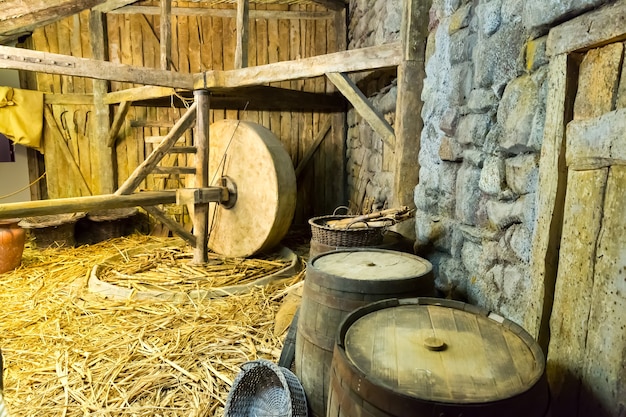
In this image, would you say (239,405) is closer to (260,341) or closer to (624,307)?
(260,341)

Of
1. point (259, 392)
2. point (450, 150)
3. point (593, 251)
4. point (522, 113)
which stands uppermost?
point (522, 113)

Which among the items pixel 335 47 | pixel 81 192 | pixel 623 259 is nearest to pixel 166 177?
pixel 81 192

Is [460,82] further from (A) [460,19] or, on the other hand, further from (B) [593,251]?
(B) [593,251]

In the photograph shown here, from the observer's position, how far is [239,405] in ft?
6.53

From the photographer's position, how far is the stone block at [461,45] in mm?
1972

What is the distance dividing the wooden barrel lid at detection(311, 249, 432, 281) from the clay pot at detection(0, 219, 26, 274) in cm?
403

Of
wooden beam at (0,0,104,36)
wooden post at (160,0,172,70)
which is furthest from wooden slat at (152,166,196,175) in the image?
wooden beam at (0,0,104,36)

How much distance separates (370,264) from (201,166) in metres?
2.74

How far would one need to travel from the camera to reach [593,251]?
1252 mm

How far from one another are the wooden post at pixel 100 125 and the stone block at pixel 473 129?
5.08m

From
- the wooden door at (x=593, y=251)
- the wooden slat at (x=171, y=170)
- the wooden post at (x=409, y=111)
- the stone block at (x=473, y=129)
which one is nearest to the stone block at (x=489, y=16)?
the stone block at (x=473, y=129)

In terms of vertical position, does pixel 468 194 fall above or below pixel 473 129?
below

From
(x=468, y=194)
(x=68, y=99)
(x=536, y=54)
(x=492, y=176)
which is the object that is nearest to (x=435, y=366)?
(x=492, y=176)

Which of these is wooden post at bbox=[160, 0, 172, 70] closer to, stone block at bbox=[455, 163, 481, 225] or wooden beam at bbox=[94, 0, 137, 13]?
wooden beam at bbox=[94, 0, 137, 13]
